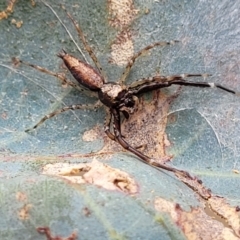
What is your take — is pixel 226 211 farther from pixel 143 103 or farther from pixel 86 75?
pixel 86 75

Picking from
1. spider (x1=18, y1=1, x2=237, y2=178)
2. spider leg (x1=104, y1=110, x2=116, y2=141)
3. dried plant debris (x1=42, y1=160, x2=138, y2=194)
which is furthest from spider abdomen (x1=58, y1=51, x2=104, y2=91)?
dried plant debris (x1=42, y1=160, x2=138, y2=194)

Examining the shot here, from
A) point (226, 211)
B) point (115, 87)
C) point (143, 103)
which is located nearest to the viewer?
point (226, 211)

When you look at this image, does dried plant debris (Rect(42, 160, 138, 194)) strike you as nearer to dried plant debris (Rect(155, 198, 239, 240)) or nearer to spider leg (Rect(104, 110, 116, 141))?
dried plant debris (Rect(155, 198, 239, 240))

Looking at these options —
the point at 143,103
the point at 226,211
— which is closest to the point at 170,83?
the point at 143,103

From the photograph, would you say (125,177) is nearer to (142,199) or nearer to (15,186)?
(142,199)

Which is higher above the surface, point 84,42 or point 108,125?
point 84,42

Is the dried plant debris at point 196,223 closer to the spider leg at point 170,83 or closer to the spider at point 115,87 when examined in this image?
the spider at point 115,87

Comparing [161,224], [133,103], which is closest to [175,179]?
[161,224]

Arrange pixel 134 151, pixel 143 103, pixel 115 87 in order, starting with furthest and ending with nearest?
1. pixel 115 87
2. pixel 143 103
3. pixel 134 151
